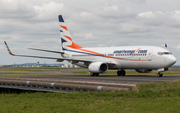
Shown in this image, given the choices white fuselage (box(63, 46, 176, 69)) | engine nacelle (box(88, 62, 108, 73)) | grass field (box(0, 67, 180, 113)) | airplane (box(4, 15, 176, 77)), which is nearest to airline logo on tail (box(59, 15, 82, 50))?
airplane (box(4, 15, 176, 77))

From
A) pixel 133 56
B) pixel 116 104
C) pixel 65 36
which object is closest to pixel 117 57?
pixel 133 56

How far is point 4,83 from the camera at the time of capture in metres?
25.1

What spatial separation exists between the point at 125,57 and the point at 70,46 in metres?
13.0

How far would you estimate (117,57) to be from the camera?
1542 inches

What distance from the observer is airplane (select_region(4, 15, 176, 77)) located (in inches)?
1356

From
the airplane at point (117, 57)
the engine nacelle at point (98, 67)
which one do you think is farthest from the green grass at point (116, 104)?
the engine nacelle at point (98, 67)

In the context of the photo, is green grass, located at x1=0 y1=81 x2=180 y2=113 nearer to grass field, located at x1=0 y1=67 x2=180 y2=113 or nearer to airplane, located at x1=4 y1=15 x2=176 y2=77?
grass field, located at x1=0 y1=67 x2=180 y2=113

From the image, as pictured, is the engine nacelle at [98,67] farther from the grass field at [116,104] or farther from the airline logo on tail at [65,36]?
the grass field at [116,104]

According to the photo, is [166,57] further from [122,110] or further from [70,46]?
[122,110]

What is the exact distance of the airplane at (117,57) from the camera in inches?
1356

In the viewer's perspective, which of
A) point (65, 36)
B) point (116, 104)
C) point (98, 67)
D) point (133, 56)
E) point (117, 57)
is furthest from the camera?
point (65, 36)

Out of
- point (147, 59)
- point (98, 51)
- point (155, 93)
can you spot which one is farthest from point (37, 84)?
point (98, 51)

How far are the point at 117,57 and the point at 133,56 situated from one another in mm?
3203

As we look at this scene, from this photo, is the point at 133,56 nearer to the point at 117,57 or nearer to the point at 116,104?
the point at 117,57
